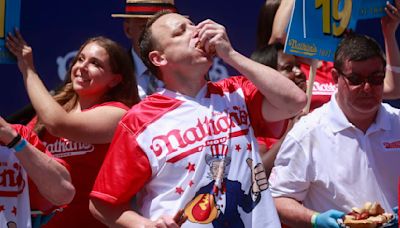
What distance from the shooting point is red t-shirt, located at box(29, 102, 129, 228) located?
15.0ft

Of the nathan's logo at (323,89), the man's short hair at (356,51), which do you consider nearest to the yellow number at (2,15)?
the man's short hair at (356,51)

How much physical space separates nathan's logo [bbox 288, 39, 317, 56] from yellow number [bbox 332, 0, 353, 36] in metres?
0.18

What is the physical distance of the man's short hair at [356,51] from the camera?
176 inches

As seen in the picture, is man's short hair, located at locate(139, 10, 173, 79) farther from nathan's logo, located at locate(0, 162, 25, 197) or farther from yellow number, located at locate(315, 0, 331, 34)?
yellow number, located at locate(315, 0, 331, 34)

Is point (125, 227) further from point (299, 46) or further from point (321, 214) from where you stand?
point (299, 46)

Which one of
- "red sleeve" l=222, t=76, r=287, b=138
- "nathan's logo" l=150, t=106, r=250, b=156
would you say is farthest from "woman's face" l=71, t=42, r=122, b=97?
"nathan's logo" l=150, t=106, r=250, b=156

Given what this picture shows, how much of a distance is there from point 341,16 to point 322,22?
0.14 meters

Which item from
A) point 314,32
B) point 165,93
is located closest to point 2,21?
point 165,93

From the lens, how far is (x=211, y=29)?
3.99m

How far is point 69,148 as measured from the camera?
4.62 meters

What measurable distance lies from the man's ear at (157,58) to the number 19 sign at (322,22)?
747 millimetres

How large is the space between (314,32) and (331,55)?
0.48ft

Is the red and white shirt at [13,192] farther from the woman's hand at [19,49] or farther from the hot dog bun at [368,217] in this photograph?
the hot dog bun at [368,217]

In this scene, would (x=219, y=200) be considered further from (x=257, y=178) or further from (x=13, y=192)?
(x=13, y=192)
